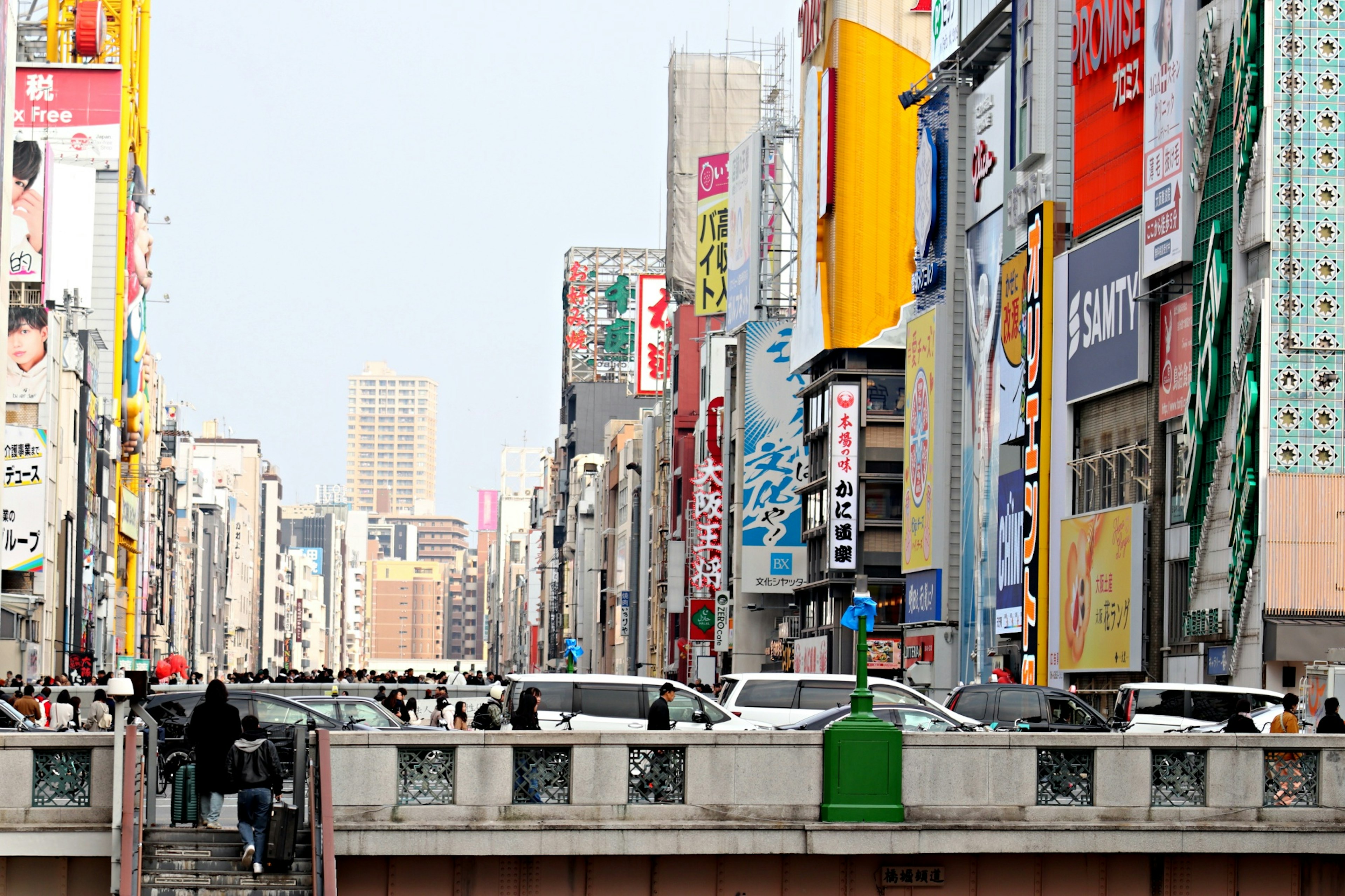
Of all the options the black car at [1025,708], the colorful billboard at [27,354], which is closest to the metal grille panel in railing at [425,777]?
the black car at [1025,708]

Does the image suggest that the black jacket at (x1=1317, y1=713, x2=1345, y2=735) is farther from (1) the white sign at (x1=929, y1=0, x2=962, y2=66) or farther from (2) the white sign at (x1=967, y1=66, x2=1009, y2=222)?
(1) the white sign at (x1=929, y1=0, x2=962, y2=66)

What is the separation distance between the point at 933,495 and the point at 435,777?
52.0 meters

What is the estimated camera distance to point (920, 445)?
7738 cm

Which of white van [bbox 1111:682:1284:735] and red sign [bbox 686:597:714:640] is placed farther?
red sign [bbox 686:597:714:640]

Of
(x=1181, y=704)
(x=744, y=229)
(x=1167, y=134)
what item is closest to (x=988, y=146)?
(x=1167, y=134)

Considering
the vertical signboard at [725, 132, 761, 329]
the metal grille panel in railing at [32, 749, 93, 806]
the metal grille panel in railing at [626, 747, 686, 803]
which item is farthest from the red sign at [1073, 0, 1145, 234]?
the vertical signboard at [725, 132, 761, 329]

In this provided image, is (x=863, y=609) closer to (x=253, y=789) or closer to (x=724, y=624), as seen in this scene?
(x=253, y=789)

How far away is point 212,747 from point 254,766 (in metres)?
1.35

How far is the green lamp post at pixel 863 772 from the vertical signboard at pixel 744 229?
78801 millimetres

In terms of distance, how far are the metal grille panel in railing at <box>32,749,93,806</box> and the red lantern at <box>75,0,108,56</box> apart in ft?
351

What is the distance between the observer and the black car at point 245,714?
3519 cm

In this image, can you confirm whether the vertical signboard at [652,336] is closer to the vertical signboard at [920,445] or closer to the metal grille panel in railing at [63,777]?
the vertical signboard at [920,445]

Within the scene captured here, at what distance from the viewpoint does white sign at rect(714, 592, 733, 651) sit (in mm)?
103062

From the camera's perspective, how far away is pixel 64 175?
389ft
